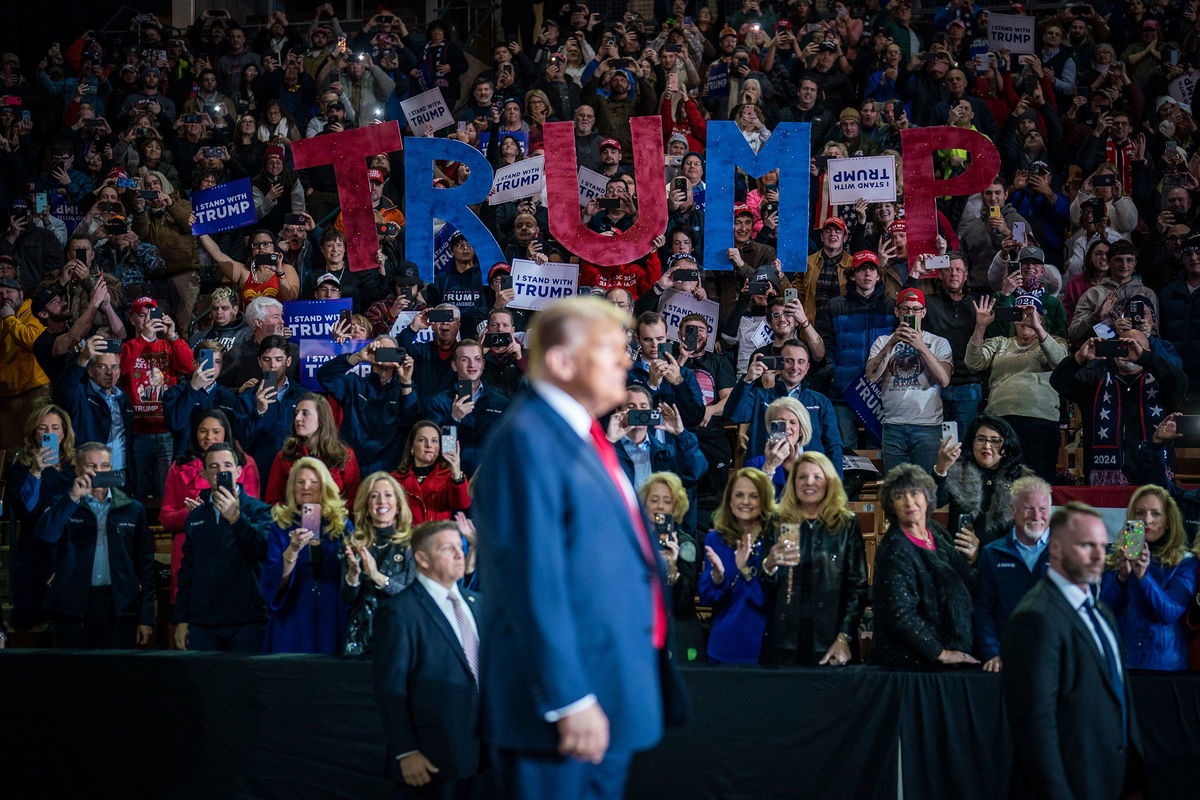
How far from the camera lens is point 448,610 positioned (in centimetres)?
446

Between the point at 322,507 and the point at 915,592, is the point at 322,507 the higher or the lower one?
the higher one

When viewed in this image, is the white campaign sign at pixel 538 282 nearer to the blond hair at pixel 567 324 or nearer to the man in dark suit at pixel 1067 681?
the man in dark suit at pixel 1067 681

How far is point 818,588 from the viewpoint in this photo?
552 cm

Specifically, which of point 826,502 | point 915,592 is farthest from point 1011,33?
point 915,592

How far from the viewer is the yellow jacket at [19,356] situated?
922 centimetres

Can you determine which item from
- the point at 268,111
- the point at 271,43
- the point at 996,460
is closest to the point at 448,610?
the point at 996,460

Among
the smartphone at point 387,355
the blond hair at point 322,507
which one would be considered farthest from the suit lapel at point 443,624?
the smartphone at point 387,355

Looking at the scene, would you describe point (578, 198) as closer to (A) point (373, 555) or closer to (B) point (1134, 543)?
(A) point (373, 555)

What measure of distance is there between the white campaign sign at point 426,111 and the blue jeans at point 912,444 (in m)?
5.77

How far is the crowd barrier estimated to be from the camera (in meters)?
4.76

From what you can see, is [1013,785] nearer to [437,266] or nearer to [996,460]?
[996,460]

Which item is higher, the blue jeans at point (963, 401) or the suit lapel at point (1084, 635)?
the blue jeans at point (963, 401)

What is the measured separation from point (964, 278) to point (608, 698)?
6.62 meters

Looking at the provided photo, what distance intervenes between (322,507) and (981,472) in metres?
3.09
